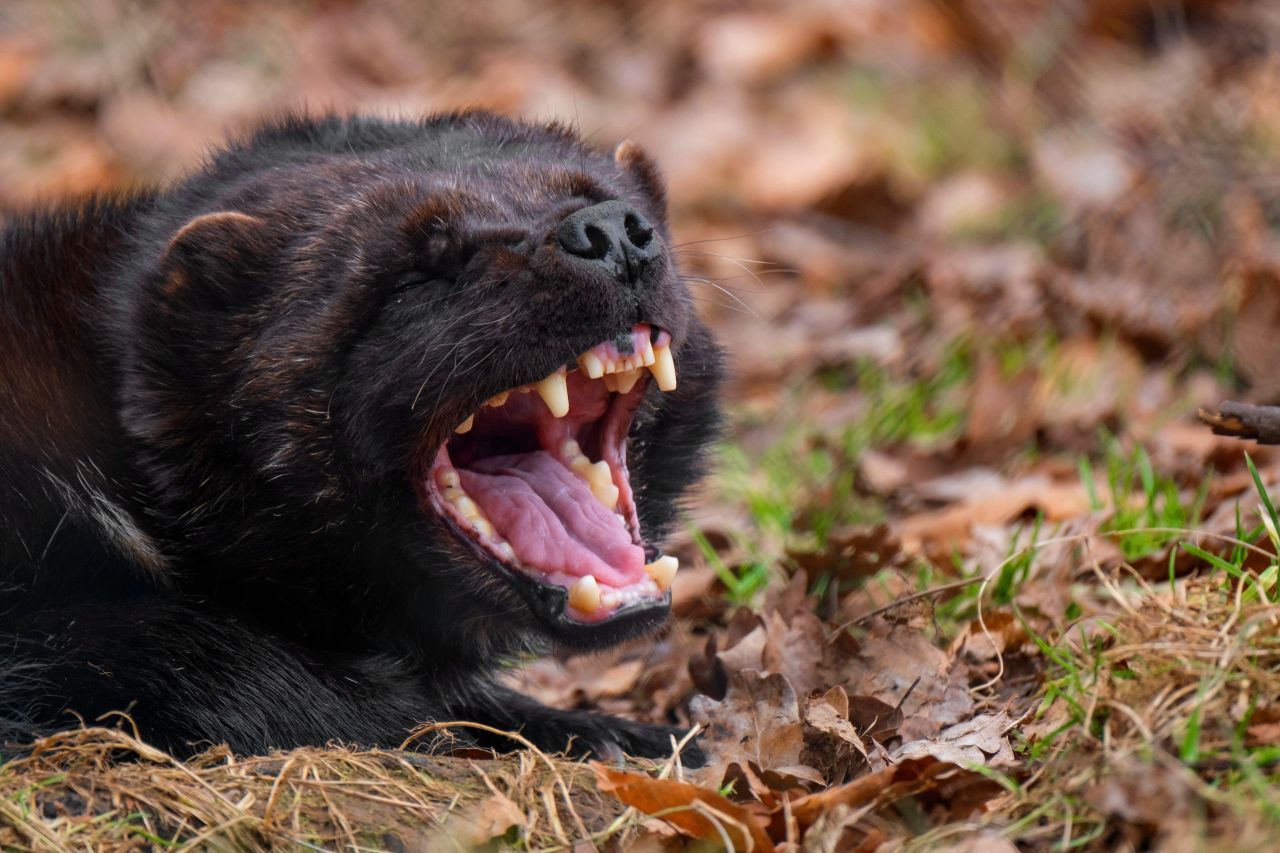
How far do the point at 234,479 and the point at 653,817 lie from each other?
56.6 inches

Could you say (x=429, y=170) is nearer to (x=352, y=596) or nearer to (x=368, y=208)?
(x=368, y=208)

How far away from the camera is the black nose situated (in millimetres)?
3541

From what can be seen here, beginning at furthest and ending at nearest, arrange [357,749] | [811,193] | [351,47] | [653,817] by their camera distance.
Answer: [351,47], [811,193], [357,749], [653,817]

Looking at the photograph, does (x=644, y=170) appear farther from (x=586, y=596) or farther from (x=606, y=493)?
(x=586, y=596)

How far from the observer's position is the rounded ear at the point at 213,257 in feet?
12.3

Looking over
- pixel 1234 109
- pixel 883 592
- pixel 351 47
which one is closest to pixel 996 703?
pixel 883 592

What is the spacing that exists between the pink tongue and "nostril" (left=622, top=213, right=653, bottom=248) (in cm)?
66

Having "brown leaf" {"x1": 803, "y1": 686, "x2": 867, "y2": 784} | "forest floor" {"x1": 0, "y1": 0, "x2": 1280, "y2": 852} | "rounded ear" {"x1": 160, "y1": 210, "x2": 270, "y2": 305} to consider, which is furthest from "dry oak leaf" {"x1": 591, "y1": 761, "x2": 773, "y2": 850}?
"rounded ear" {"x1": 160, "y1": 210, "x2": 270, "y2": 305}

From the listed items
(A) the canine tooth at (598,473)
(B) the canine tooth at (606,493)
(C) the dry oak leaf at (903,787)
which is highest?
(A) the canine tooth at (598,473)

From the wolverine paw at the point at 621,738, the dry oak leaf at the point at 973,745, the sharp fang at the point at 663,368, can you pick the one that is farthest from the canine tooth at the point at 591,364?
the dry oak leaf at the point at 973,745

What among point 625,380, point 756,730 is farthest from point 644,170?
point 756,730

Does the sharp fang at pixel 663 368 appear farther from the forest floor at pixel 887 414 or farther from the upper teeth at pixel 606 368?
the forest floor at pixel 887 414

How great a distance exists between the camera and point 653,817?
2.90 meters

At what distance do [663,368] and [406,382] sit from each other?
631 millimetres
